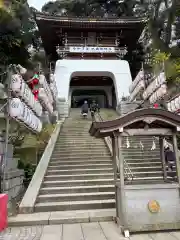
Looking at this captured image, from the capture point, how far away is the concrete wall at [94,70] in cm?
2011

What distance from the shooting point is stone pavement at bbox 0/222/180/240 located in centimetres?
429

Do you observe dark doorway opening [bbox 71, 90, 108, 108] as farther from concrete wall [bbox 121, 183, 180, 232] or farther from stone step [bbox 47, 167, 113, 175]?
concrete wall [bbox 121, 183, 180, 232]

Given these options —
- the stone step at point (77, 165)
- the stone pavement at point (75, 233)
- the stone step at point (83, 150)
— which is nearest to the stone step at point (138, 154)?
the stone step at point (83, 150)

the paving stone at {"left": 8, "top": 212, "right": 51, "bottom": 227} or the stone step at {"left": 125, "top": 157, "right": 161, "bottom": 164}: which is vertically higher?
the stone step at {"left": 125, "top": 157, "right": 161, "bottom": 164}

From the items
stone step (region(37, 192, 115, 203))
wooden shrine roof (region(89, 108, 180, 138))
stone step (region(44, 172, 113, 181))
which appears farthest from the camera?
stone step (region(44, 172, 113, 181))

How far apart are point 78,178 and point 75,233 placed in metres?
3.01

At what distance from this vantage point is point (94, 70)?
20.9 meters

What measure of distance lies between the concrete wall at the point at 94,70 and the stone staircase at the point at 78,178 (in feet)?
32.7

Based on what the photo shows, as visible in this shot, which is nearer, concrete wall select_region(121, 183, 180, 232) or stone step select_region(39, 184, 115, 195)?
concrete wall select_region(121, 183, 180, 232)

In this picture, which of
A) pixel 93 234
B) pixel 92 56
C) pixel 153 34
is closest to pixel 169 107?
pixel 93 234

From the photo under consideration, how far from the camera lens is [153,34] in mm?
22938

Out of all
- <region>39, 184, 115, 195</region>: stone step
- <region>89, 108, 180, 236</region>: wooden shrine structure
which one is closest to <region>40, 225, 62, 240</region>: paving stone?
<region>89, 108, 180, 236</region>: wooden shrine structure

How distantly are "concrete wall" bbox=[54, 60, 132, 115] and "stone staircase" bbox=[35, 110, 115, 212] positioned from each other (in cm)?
996

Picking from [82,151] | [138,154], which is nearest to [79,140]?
[82,151]
